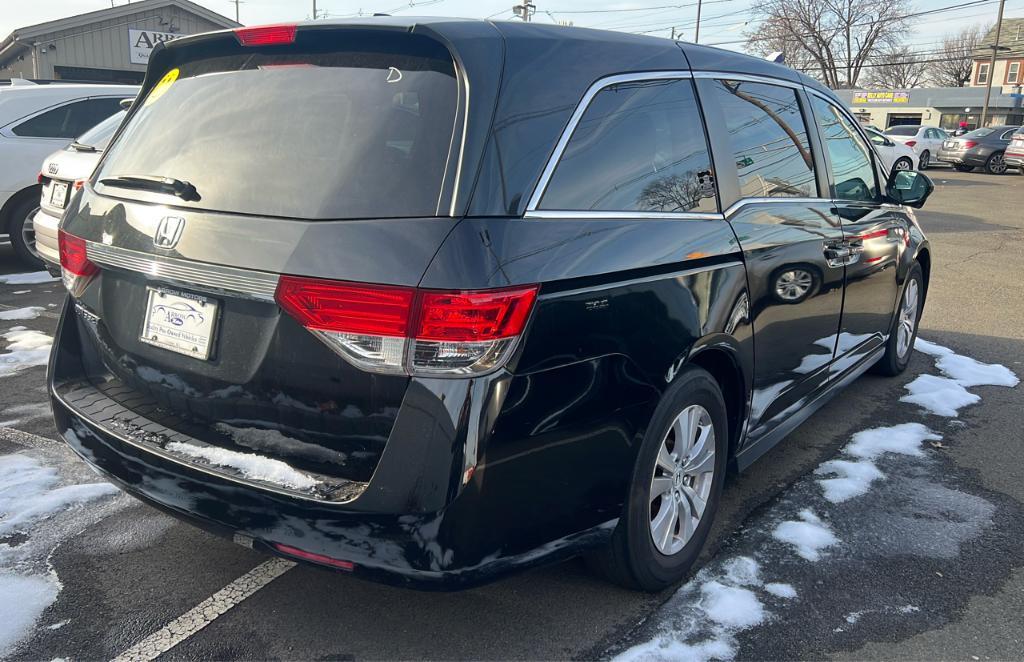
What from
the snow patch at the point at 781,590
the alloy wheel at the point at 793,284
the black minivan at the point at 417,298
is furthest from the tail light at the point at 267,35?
the snow patch at the point at 781,590

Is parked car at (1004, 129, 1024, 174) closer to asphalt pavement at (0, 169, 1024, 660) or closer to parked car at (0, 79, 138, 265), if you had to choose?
asphalt pavement at (0, 169, 1024, 660)

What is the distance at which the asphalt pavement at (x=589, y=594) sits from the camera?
8.39 feet

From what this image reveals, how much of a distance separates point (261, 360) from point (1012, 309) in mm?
7363

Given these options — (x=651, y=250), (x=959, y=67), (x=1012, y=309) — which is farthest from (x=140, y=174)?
(x=959, y=67)

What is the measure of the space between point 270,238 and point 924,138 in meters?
31.3

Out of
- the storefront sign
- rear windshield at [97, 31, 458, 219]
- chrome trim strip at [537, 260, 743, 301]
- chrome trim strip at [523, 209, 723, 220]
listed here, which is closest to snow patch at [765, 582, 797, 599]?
chrome trim strip at [537, 260, 743, 301]

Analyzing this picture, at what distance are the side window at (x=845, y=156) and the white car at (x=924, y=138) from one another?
25721mm

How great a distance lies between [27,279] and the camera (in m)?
7.82

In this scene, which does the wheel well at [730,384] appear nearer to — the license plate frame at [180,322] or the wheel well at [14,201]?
the license plate frame at [180,322]

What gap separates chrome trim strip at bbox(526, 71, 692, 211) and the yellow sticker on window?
54.5 inches

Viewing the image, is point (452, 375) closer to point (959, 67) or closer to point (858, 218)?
point (858, 218)

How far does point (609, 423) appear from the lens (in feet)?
7.97

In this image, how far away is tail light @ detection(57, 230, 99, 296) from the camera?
8.97ft

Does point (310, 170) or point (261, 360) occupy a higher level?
point (310, 170)
